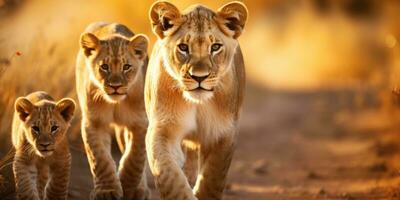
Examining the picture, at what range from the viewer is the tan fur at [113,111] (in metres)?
7.31

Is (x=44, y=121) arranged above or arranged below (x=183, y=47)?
below

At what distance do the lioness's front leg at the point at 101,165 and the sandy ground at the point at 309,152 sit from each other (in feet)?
1.60

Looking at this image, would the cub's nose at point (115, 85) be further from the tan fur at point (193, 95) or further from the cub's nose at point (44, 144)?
the cub's nose at point (44, 144)

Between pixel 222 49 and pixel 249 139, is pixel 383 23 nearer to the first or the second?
pixel 249 139

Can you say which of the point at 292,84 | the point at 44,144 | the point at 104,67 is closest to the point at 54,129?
the point at 44,144

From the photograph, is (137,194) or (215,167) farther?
(137,194)

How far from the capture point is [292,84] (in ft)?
55.6

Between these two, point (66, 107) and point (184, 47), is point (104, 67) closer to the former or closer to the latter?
point (66, 107)

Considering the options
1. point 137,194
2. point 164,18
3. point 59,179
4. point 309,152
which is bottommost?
point 309,152

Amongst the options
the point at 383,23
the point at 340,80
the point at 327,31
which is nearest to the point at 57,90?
the point at 340,80

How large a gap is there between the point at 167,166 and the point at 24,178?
110 cm

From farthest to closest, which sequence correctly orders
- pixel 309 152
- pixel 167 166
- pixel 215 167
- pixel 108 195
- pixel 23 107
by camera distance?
pixel 309 152, pixel 108 195, pixel 23 107, pixel 215 167, pixel 167 166

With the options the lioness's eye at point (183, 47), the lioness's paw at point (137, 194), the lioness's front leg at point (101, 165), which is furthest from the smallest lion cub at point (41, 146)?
the lioness's eye at point (183, 47)

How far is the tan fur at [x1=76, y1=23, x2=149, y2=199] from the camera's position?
24.0 ft
